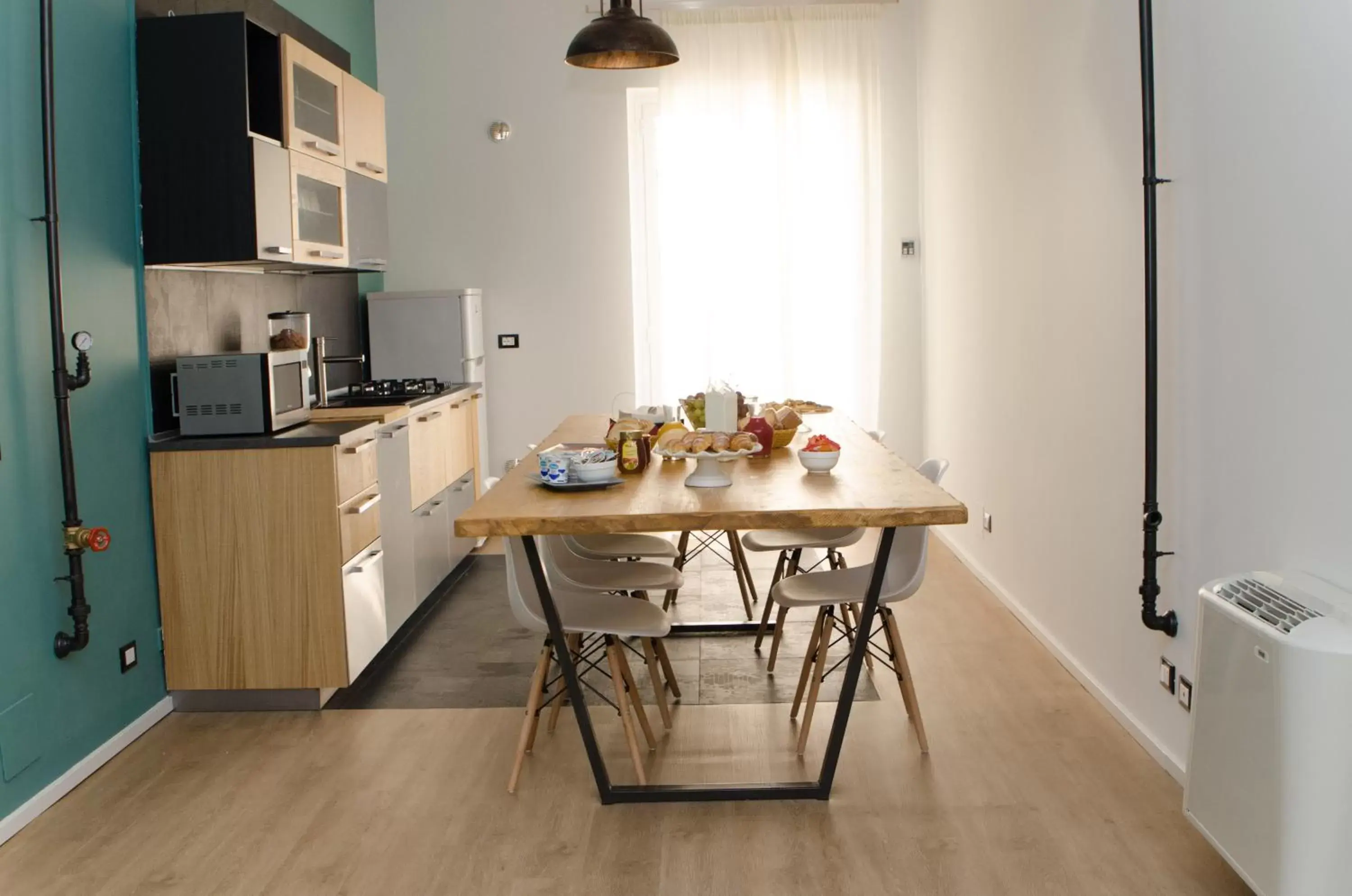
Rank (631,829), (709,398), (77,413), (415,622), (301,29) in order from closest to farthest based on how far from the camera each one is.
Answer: (631,829)
(77,413)
(709,398)
(415,622)
(301,29)

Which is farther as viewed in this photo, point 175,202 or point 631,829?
point 175,202

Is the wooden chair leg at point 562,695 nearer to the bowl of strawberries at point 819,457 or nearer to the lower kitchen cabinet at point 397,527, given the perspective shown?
the bowl of strawberries at point 819,457

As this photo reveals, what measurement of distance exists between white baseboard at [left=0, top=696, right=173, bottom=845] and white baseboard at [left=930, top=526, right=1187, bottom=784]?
2915 millimetres

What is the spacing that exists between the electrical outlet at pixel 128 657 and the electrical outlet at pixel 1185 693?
308 centimetres

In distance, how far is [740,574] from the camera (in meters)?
5.18

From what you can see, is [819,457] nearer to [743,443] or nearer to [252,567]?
[743,443]

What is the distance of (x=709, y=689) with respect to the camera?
13.7 ft

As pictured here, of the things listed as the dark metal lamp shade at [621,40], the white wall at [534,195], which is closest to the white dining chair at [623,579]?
the dark metal lamp shade at [621,40]

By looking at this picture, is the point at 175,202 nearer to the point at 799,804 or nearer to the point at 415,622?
the point at 415,622

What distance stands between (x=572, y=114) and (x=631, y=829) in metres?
4.91

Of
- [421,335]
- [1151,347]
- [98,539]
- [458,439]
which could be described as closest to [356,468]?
[98,539]

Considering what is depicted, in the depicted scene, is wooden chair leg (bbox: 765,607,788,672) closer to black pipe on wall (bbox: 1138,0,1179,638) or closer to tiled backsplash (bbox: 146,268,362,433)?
black pipe on wall (bbox: 1138,0,1179,638)

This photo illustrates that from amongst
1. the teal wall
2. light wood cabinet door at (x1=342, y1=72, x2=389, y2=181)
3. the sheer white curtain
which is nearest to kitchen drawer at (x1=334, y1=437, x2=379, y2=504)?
the teal wall

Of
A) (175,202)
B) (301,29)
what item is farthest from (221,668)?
(301,29)
